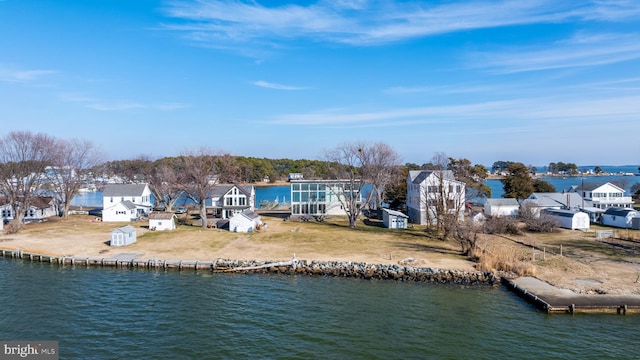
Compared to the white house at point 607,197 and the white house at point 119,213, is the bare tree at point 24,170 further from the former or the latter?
the white house at point 607,197

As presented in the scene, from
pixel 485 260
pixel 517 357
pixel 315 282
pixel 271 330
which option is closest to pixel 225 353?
pixel 271 330

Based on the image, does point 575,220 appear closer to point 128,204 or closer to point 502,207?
point 502,207

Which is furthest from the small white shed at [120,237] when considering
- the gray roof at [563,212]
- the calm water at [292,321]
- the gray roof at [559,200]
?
the gray roof at [559,200]

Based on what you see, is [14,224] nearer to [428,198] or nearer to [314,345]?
[314,345]

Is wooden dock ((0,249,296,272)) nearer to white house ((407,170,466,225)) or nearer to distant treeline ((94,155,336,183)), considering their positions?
white house ((407,170,466,225))

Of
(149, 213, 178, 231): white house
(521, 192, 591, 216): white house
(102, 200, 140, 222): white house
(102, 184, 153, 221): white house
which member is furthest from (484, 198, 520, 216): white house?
(102, 184, 153, 221): white house

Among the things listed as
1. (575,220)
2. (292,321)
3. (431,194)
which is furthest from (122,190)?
(575,220)
